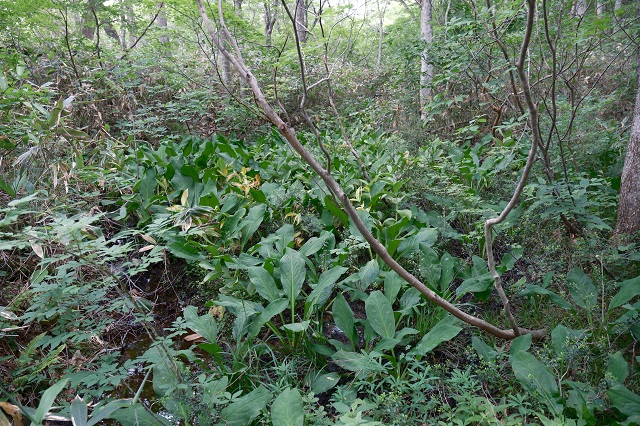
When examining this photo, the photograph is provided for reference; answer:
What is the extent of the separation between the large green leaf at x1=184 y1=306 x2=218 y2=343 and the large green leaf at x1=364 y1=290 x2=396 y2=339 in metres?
0.93

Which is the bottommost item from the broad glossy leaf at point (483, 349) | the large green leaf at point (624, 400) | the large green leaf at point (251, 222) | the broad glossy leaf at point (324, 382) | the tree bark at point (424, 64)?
the broad glossy leaf at point (324, 382)

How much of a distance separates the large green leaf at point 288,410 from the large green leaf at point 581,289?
183 cm

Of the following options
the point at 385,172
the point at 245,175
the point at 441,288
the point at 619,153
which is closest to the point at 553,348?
the point at 441,288

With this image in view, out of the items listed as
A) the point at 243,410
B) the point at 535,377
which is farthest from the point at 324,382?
the point at 535,377

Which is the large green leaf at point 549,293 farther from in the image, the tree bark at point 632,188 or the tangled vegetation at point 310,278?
the tree bark at point 632,188

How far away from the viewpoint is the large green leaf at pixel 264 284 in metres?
2.86

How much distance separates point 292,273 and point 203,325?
2.16 feet

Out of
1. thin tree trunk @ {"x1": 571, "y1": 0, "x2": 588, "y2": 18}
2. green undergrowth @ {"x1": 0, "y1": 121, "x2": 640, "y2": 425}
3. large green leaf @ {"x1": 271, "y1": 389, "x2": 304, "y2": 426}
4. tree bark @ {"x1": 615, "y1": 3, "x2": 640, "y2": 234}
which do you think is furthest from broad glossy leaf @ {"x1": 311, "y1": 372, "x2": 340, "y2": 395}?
thin tree trunk @ {"x1": 571, "y1": 0, "x2": 588, "y2": 18}

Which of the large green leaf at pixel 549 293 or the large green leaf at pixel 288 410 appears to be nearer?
the large green leaf at pixel 288 410

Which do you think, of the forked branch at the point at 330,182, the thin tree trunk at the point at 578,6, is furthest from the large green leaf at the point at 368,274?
the thin tree trunk at the point at 578,6

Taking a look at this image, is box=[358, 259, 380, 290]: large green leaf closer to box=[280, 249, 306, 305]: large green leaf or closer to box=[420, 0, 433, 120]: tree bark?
box=[280, 249, 306, 305]: large green leaf

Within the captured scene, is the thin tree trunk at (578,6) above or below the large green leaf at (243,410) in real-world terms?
above

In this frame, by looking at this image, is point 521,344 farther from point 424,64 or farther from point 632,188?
point 424,64

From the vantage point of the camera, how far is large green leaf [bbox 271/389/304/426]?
1.94 m
